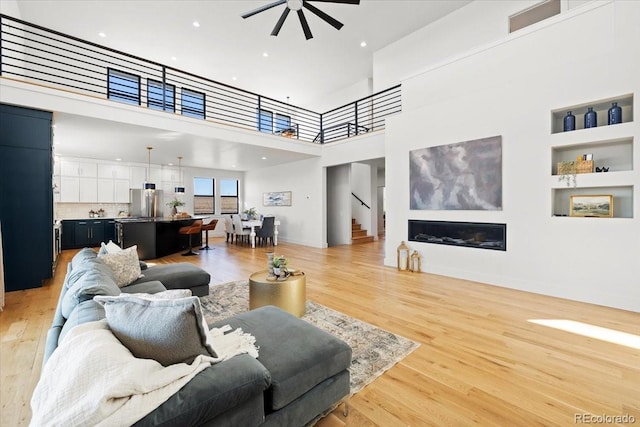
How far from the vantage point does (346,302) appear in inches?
146

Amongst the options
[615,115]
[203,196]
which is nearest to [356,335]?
[615,115]

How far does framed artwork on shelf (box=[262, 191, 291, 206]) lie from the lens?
31.6 ft

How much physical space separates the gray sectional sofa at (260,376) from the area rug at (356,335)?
0.53 metres

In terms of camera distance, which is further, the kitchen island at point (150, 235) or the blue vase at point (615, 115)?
the kitchen island at point (150, 235)

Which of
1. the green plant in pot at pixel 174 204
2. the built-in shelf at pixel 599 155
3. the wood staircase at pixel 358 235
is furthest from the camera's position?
the wood staircase at pixel 358 235

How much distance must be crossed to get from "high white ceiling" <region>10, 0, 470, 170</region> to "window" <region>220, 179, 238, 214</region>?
2.44 meters

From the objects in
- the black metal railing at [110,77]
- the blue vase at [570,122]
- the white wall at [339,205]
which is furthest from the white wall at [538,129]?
the white wall at [339,205]

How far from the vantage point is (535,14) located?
5.50m

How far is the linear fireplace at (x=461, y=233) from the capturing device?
14.8 ft

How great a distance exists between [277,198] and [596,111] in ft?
27.1

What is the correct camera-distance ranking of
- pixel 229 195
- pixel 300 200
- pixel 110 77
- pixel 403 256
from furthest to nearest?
pixel 229 195 < pixel 300 200 < pixel 110 77 < pixel 403 256

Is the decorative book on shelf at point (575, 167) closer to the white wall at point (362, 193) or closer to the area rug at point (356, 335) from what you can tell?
the area rug at point (356, 335)

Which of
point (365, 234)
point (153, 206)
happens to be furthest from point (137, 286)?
point (365, 234)

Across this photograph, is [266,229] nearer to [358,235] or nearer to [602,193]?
[358,235]
